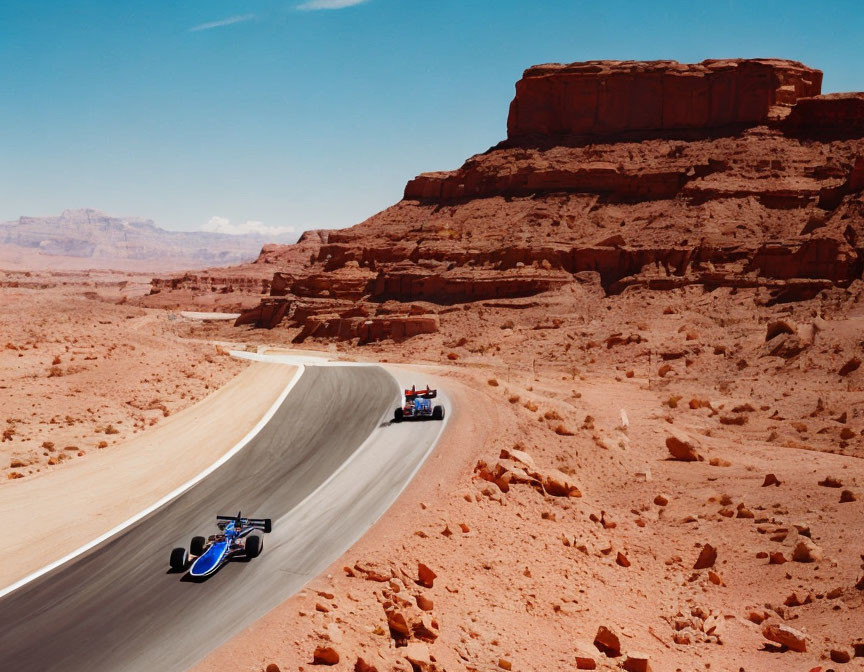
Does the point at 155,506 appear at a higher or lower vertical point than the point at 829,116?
lower

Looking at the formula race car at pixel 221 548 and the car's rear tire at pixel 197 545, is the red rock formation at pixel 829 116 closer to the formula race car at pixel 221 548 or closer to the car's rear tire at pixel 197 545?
the formula race car at pixel 221 548

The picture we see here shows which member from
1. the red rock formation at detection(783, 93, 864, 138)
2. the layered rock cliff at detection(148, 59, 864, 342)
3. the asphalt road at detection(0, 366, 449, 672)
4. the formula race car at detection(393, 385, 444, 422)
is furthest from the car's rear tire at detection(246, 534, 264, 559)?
the red rock formation at detection(783, 93, 864, 138)

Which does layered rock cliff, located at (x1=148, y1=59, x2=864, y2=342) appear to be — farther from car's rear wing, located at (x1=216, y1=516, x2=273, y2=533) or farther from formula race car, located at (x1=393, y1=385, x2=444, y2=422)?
car's rear wing, located at (x1=216, y1=516, x2=273, y2=533)

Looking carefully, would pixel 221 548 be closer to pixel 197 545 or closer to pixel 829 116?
pixel 197 545

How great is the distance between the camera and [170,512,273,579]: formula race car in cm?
1192

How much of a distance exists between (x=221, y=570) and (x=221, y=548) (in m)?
0.35

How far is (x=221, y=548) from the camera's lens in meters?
12.2

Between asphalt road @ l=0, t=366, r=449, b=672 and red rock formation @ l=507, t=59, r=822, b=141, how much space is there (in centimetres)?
6094

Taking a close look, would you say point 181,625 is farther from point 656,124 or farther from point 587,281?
point 656,124

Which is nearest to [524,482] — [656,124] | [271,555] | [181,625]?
[271,555]

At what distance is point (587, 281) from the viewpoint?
2234 inches

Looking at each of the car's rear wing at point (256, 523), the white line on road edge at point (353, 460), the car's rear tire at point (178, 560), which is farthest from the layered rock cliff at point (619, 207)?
the car's rear tire at point (178, 560)

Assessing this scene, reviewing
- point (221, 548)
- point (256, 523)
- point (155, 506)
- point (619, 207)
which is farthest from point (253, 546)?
point (619, 207)

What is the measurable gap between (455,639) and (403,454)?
26.5 ft
